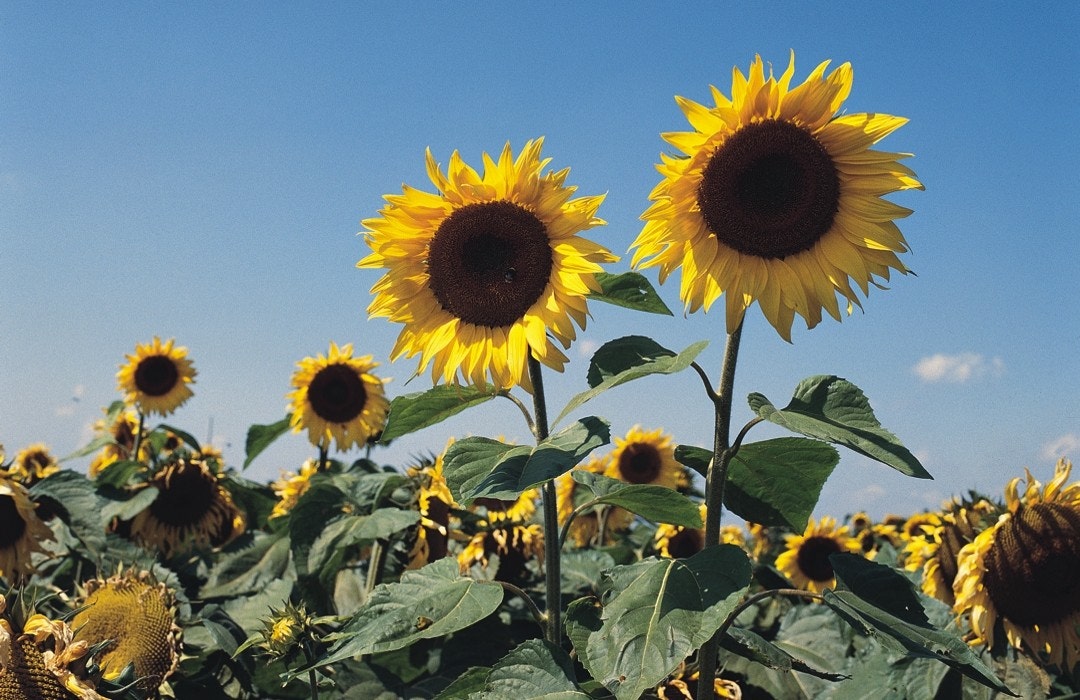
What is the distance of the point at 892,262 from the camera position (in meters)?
2.91

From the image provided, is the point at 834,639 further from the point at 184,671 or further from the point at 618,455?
the point at 618,455

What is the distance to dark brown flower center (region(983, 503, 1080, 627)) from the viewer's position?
13.0 ft

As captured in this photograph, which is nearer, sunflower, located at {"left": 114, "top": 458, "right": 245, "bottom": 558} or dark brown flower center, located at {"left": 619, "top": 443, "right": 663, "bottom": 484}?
sunflower, located at {"left": 114, "top": 458, "right": 245, "bottom": 558}

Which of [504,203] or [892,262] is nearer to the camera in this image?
[892,262]

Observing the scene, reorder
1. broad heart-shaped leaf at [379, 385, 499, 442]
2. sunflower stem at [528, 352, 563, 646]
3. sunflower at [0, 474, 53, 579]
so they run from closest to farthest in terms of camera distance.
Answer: sunflower stem at [528, 352, 563, 646] → broad heart-shaped leaf at [379, 385, 499, 442] → sunflower at [0, 474, 53, 579]

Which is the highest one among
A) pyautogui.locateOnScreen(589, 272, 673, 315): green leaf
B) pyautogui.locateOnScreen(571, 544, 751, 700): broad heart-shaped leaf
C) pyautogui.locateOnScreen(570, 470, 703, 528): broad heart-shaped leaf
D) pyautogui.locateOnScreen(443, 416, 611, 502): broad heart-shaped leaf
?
pyautogui.locateOnScreen(589, 272, 673, 315): green leaf

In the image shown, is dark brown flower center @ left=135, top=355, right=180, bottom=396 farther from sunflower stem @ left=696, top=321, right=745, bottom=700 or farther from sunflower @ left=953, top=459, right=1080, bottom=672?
sunflower stem @ left=696, top=321, right=745, bottom=700

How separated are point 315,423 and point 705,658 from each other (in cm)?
416

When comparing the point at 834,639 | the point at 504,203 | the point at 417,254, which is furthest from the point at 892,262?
the point at 834,639

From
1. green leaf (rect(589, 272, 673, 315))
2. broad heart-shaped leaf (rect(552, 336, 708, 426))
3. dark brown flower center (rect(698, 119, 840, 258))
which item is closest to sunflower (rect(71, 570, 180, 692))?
broad heart-shaped leaf (rect(552, 336, 708, 426))

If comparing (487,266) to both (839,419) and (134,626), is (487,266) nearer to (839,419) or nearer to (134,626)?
(839,419)

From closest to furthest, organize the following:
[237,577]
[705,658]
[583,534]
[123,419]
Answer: [705,658]
[237,577]
[583,534]
[123,419]

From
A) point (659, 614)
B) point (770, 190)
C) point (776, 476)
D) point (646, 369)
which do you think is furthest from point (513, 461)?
point (770, 190)

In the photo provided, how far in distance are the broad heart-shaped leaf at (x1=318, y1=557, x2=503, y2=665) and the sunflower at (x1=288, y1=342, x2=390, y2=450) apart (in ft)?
11.3
